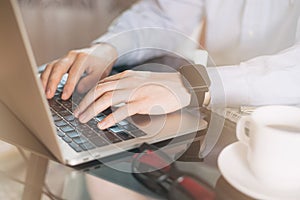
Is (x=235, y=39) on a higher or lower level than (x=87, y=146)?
lower

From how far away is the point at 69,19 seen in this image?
7.29 ft

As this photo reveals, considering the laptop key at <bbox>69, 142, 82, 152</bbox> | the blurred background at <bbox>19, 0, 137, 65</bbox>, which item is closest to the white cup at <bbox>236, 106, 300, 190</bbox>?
the laptop key at <bbox>69, 142, 82, 152</bbox>

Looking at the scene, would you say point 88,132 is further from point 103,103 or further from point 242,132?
point 242,132

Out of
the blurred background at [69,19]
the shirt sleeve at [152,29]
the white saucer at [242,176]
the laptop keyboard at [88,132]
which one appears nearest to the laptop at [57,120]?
the laptop keyboard at [88,132]

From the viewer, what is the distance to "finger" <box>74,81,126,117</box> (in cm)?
78

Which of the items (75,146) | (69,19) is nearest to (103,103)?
(75,146)

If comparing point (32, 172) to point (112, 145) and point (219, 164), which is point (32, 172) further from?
point (219, 164)

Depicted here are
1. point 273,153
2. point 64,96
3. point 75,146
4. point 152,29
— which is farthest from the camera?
point 152,29

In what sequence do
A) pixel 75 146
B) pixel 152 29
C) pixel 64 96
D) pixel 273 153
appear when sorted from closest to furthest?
pixel 273 153 → pixel 75 146 → pixel 64 96 → pixel 152 29

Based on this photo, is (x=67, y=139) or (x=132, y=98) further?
(x=132, y=98)

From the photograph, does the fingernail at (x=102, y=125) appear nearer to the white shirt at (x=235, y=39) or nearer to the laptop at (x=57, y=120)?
the laptop at (x=57, y=120)

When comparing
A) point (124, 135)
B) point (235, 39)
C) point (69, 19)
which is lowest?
point (69, 19)

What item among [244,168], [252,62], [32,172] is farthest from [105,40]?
[244,168]

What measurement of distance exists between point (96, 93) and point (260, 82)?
35 centimetres
